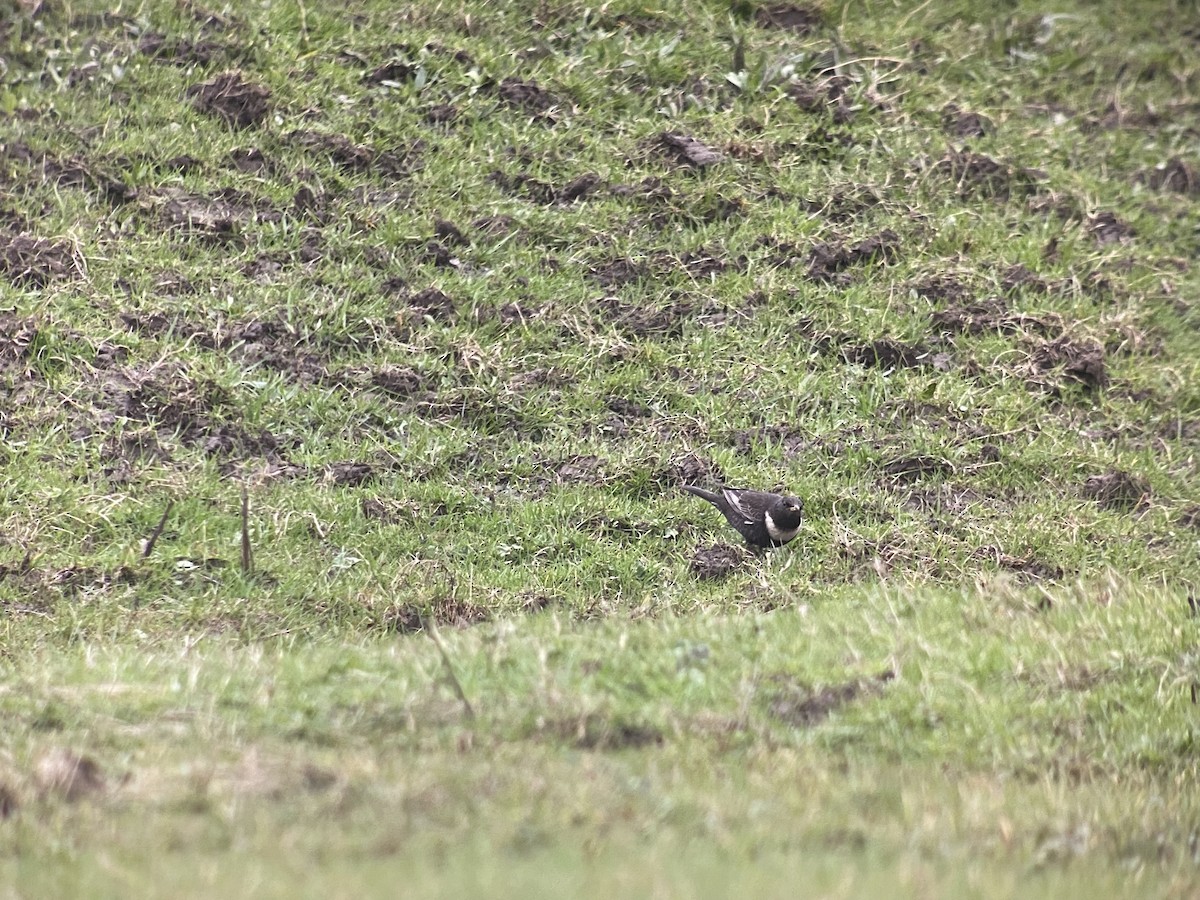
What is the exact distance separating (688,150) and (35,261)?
4458mm

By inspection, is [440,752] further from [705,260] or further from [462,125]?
[462,125]

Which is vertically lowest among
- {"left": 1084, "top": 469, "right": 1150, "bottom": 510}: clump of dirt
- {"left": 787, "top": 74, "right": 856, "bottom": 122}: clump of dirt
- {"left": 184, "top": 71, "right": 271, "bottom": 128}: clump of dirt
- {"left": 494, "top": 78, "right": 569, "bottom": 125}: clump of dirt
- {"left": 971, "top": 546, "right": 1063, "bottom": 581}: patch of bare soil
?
{"left": 1084, "top": 469, "right": 1150, "bottom": 510}: clump of dirt

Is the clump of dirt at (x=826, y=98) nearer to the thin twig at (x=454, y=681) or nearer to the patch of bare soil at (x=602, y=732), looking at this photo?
the thin twig at (x=454, y=681)

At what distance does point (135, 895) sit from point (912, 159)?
8.45 meters

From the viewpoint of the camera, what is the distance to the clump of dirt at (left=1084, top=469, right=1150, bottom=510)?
8117 millimetres

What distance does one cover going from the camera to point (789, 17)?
1171cm

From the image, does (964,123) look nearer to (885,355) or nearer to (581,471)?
(885,355)

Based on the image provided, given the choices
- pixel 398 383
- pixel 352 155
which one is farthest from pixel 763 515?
pixel 352 155

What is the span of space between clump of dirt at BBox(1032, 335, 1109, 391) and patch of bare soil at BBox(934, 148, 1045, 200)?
1769 millimetres

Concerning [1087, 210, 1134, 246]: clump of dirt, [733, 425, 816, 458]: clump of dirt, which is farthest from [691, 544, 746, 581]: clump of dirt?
[1087, 210, 1134, 246]: clump of dirt

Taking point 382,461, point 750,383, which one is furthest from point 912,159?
point 382,461

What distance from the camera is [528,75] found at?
10.8 m

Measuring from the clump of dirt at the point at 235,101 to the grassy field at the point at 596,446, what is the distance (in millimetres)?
41

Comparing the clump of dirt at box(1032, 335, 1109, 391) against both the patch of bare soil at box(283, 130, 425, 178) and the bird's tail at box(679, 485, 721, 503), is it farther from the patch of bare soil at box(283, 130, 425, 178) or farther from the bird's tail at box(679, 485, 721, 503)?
the patch of bare soil at box(283, 130, 425, 178)
